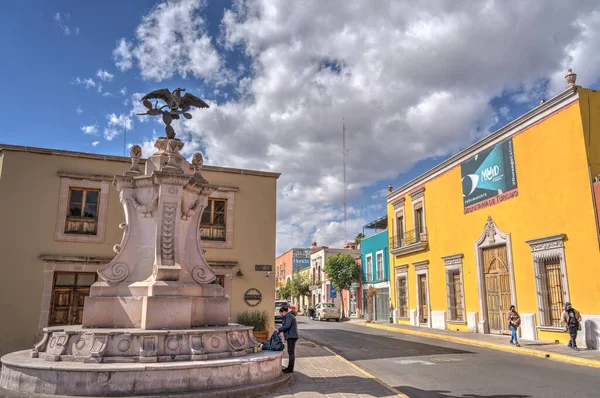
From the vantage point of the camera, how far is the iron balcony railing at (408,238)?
24.3 m

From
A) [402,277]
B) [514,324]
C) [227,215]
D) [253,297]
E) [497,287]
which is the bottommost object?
[514,324]

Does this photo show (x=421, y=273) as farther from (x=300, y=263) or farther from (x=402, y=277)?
(x=300, y=263)

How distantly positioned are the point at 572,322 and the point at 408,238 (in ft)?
42.8

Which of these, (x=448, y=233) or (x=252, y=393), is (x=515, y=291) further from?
(x=252, y=393)

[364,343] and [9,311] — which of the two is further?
[364,343]

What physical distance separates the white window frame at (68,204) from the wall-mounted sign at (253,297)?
5.25 m

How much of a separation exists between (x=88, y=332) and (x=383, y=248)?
25976 millimetres

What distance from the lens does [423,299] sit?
24625mm

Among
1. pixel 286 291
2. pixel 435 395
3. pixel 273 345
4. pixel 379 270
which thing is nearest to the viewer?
pixel 435 395

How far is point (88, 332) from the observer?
6242 millimetres

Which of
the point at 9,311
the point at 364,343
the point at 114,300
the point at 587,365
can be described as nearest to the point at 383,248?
the point at 364,343

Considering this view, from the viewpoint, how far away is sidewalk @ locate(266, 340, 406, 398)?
6.63m

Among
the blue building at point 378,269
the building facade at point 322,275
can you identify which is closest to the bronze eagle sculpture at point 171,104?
the blue building at point 378,269

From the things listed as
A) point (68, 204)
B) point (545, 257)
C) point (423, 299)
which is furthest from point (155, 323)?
point (423, 299)
